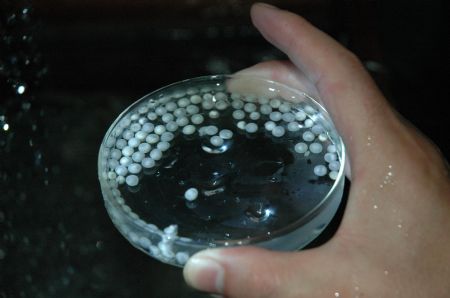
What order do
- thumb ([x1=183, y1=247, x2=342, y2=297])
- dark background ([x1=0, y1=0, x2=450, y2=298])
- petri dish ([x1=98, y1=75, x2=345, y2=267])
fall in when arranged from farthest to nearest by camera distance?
dark background ([x1=0, y1=0, x2=450, y2=298]) < petri dish ([x1=98, y1=75, x2=345, y2=267]) < thumb ([x1=183, y1=247, x2=342, y2=297])

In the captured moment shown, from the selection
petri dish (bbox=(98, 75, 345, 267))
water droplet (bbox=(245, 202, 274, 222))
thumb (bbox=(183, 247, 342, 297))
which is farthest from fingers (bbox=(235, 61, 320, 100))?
thumb (bbox=(183, 247, 342, 297))

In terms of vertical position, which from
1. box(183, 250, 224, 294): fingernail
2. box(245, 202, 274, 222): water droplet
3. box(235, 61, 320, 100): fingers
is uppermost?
box(183, 250, 224, 294): fingernail

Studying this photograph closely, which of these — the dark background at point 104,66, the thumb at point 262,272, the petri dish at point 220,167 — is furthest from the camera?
the dark background at point 104,66

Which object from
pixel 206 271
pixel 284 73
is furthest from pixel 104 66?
A: pixel 206 271

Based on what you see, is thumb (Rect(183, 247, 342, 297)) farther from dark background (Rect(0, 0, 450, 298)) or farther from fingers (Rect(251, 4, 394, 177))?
dark background (Rect(0, 0, 450, 298))

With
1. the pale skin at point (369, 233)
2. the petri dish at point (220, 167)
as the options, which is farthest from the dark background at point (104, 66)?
the pale skin at point (369, 233)

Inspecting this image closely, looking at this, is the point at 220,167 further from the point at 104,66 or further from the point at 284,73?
the point at 104,66

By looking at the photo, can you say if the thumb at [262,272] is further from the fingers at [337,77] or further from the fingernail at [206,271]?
the fingers at [337,77]
